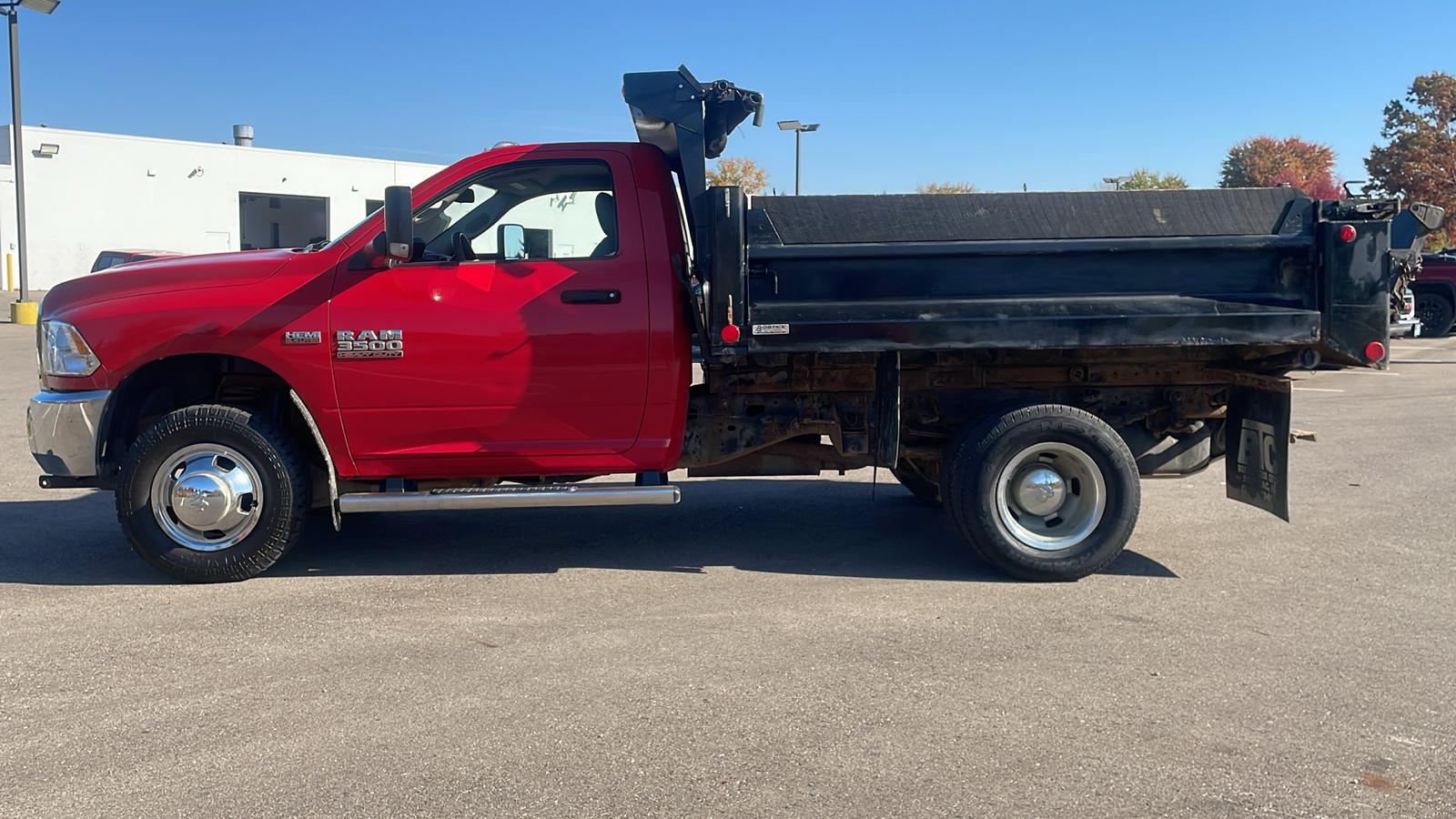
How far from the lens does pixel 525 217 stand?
5973 mm

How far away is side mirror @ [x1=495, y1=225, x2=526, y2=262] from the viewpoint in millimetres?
5848

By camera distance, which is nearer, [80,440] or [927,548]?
[80,440]

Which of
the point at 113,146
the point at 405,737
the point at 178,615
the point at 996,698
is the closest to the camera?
the point at 405,737

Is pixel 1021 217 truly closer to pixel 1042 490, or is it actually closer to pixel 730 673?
pixel 1042 490

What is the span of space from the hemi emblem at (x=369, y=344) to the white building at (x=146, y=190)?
3872 cm

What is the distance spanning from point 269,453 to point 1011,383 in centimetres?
385

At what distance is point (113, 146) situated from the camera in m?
43.6

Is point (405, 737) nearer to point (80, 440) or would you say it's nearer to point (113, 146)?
point (80, 440)

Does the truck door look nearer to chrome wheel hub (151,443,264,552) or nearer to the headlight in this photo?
chrome wheel hub (151,443,264,552)

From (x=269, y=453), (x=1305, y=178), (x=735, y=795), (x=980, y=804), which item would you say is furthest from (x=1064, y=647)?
(x=1305, y=178)

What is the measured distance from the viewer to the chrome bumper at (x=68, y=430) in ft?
18.8

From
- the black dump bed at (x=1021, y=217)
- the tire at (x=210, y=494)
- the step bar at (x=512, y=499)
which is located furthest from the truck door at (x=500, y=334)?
the black dump bed at (x=1021, y=217)

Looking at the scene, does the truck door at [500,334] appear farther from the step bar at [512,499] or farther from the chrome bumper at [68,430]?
the chrome bumper at [68,430]

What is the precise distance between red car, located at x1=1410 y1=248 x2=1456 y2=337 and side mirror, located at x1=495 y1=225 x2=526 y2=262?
70.4 ft
